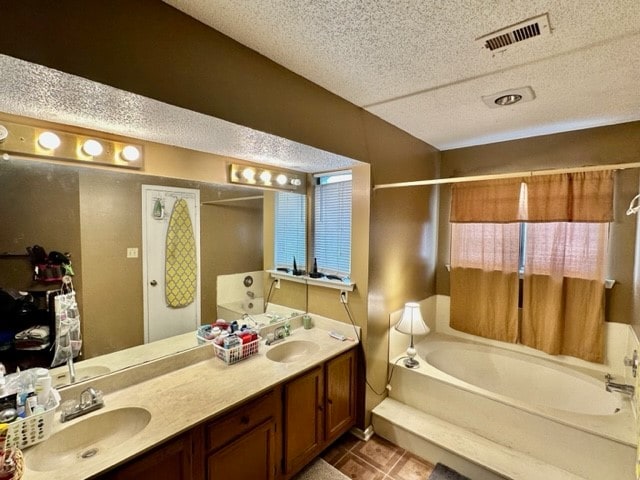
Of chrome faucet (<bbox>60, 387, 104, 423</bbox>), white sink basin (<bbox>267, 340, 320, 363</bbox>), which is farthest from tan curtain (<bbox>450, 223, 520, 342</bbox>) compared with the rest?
chrome faucet (<bbox>60, 387, 104, 423</bbox>)

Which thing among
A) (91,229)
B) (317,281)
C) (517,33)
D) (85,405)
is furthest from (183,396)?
(517,33)

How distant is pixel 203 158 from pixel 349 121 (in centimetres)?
109

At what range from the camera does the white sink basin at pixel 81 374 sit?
1521 millimetres

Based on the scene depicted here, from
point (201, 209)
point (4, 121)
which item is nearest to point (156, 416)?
point (201, 209)

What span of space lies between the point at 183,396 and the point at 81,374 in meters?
0.58

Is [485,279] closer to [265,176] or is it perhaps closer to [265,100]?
[265,176]

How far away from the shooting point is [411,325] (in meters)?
2.59

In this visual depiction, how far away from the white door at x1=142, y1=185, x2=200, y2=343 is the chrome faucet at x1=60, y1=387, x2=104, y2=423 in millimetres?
390

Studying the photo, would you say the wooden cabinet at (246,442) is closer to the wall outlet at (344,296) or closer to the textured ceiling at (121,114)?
the wall outlet at (344,296)

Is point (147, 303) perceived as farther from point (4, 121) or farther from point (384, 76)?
point (384, 76)

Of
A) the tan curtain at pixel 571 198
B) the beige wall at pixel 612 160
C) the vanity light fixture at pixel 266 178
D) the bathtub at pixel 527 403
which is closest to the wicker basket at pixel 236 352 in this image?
the vanity light fixture at pixel 266 178

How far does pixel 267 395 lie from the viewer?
170cm

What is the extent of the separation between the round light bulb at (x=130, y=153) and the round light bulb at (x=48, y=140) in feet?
0.94

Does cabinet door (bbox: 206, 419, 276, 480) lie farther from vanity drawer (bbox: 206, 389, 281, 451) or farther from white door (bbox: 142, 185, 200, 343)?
white door (bbox: 142, 185, 200, 343)
